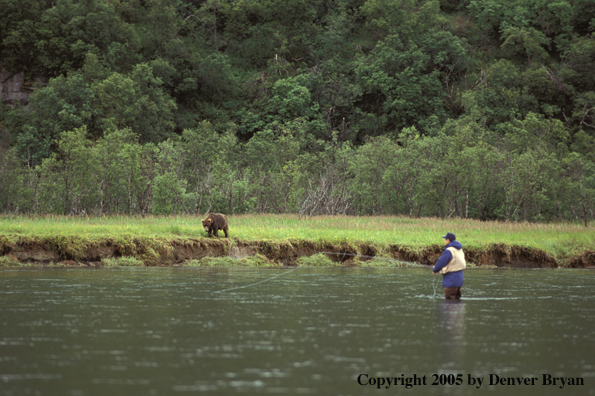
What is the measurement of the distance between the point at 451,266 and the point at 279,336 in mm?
5972

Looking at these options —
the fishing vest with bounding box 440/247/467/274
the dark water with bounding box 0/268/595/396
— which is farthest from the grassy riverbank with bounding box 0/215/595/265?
the fishing vest with bounding box 440/247/467/274

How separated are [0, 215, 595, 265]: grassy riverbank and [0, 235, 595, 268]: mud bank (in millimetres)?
48

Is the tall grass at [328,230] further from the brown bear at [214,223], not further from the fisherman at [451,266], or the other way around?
the fisherman at [451,266]

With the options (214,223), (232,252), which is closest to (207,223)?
(214,223)

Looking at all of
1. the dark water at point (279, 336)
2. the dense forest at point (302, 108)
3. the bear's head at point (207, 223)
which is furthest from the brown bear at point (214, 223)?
the dense forest at point (302, 108)

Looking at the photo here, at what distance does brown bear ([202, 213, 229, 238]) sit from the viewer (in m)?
24.3

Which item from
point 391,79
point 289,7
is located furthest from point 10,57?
point 391,79

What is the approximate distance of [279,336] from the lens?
1077 centimetres

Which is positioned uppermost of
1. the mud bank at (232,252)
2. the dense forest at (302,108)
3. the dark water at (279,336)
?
the dense forest at (302,108)

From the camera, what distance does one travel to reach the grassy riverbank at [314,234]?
2302 centimetres

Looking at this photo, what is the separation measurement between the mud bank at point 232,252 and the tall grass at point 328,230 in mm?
269

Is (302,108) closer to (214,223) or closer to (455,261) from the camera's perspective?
(214,223)

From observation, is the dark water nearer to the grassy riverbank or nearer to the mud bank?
the mud bank

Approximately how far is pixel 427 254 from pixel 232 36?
5248cm
